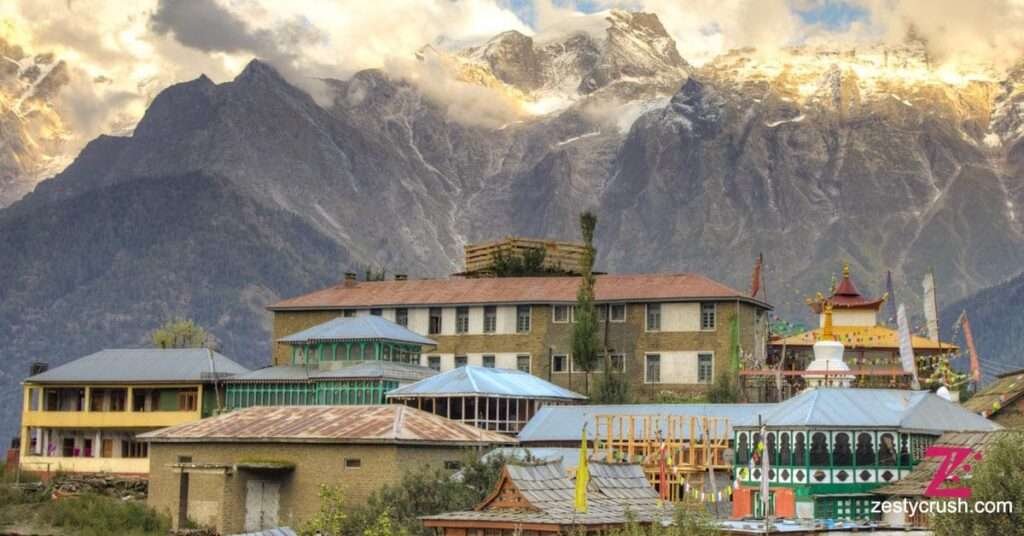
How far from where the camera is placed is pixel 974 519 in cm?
5612

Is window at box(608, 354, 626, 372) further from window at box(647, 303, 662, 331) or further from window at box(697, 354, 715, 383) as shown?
window at box(697, 354, 715, 383)

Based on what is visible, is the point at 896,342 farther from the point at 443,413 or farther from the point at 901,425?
the point at 901,425

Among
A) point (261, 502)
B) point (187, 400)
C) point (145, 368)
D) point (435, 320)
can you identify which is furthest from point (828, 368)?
point (145, 368)

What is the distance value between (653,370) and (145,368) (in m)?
31.2

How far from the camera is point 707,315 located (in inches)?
4547

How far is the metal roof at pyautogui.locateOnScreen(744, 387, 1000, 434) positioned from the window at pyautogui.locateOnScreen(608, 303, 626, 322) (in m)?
39.2

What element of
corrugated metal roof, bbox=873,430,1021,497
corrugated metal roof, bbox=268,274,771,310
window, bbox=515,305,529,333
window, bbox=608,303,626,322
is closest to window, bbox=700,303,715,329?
corrugated metal roof, bbox=268,274,771,310

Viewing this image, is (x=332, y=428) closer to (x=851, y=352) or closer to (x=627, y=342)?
(x=627, y=342)

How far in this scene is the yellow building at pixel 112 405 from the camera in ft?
371

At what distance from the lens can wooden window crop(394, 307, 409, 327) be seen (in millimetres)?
122188

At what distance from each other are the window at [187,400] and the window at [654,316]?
92.0ft

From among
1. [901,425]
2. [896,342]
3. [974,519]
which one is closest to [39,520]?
[901,425]

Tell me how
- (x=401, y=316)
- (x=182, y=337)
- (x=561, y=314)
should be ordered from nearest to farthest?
1. (x=561, y=314)
2. (x=401, y=316)
3. (x=182, y=337)

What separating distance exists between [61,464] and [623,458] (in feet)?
143
